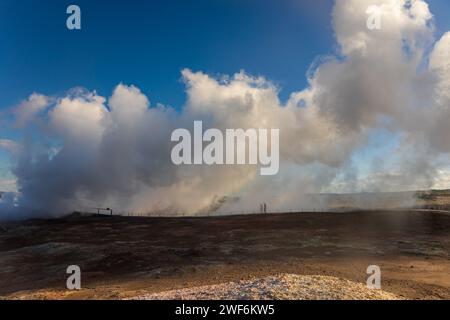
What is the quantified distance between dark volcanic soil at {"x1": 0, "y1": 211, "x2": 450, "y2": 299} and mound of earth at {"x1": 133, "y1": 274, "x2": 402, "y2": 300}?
4.10 m

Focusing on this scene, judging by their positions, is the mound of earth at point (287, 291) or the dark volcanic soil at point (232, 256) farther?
the dark volcanic soil at point (232, 256)

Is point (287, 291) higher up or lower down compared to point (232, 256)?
higher up

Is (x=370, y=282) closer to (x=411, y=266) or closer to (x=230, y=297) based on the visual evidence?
(x=411, y=266)

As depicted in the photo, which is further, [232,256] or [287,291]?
[232,256]

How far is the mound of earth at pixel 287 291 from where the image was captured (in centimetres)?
989

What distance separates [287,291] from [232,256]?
13.5m

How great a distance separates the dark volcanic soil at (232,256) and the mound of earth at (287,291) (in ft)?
13.4

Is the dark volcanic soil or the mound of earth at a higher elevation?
the mound of earth

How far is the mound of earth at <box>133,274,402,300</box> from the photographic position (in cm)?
989

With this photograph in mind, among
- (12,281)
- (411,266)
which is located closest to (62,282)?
(12,281)

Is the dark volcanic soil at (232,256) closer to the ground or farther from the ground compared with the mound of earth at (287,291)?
closer to the ground

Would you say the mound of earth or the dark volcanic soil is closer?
the mound of earth

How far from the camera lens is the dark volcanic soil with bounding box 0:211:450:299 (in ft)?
55.4

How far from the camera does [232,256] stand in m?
23.4
